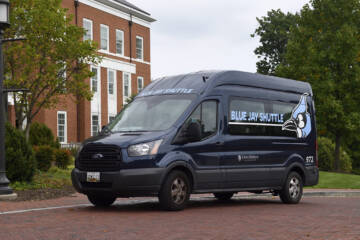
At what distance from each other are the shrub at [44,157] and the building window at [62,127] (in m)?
15.7

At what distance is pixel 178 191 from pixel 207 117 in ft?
5.51

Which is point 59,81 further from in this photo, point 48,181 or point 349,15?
point 349,15

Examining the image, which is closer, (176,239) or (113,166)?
(176,239)

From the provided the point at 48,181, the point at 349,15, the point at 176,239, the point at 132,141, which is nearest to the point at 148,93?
the point at 132,141

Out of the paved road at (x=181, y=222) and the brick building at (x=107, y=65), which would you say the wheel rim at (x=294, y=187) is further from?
the brick building at (x=107, y=65)

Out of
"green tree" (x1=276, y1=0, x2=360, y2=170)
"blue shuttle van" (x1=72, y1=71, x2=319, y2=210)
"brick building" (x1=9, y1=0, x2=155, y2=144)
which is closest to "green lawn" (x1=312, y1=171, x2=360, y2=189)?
"green tree" (x1=276, y1=0, x2=360, y2=170)

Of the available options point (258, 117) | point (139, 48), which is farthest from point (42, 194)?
point (139, 48)

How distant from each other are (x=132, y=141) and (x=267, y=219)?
8.72ft

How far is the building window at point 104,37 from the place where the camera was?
42375 mm

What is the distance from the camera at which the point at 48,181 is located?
60.1ft

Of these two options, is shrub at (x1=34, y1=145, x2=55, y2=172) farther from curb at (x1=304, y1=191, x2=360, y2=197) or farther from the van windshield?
the van windshield

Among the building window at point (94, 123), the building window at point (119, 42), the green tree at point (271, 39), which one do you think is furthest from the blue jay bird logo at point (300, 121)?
the green tree at point (271, 39)

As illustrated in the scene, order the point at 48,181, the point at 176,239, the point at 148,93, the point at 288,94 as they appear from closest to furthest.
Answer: the point at 176,239
the point at 148,93
the point at 288,94
the point at 48,181

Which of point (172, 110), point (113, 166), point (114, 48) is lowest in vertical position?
point (113, 166)
